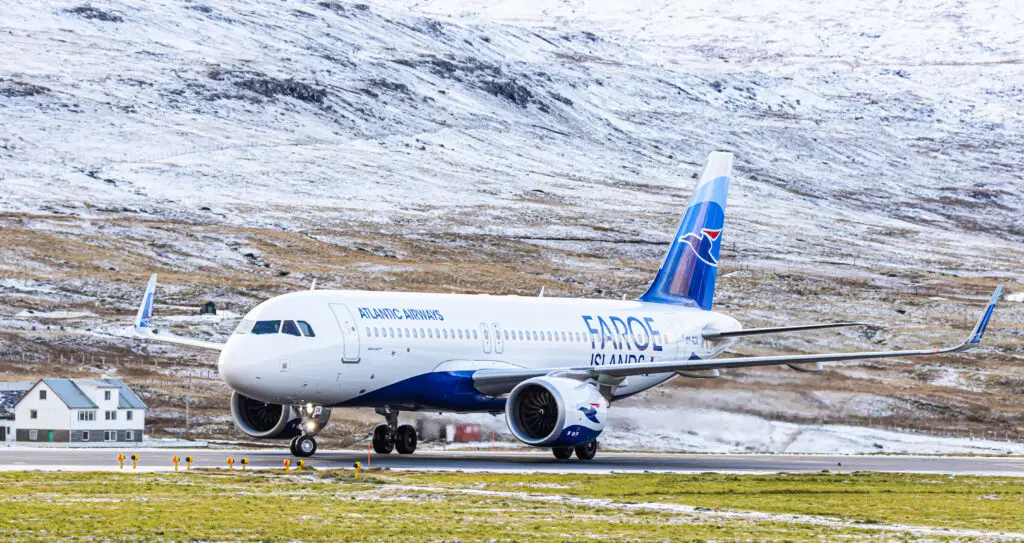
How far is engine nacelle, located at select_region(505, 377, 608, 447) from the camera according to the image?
45750 mm

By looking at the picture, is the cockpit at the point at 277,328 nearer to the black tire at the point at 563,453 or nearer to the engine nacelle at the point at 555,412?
the engine nacelle at the point at 555,412

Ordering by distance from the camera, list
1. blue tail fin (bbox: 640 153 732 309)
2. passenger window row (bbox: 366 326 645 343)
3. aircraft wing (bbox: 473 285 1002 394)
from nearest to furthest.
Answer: passenger window row (bbox: 366 326 645 343)
aircraft wing (bbox: 473 285 1002 394)
blue tail fin (bbox: 640 153 732 309)

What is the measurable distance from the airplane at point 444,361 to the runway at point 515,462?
3.78 feet

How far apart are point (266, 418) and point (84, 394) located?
97.4 ft

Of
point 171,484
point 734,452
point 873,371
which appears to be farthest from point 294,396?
point 873,371

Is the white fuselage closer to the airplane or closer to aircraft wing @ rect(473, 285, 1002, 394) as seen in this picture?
the airplane

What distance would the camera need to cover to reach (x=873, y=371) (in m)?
111

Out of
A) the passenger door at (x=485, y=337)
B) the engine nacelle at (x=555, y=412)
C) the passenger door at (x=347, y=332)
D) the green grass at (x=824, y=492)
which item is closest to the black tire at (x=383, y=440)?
the passenger door at (x=485, y=337)

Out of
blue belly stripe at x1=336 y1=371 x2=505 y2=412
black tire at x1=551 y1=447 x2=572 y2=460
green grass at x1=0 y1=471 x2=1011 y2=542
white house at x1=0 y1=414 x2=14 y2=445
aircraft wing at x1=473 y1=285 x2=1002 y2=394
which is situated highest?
aircraft wing at x1=473 y1=285 x2=1002 y2=394

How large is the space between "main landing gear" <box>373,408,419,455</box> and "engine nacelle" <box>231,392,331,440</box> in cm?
228

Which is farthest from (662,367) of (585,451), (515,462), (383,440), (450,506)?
(450,506)

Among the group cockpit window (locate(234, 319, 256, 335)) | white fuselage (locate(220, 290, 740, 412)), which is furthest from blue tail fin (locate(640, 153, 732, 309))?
cockpit window (locate(234, 319, 256, 335))

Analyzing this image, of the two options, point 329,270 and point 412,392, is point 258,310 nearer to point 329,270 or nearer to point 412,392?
point 412,392

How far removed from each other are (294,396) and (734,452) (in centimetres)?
2271
